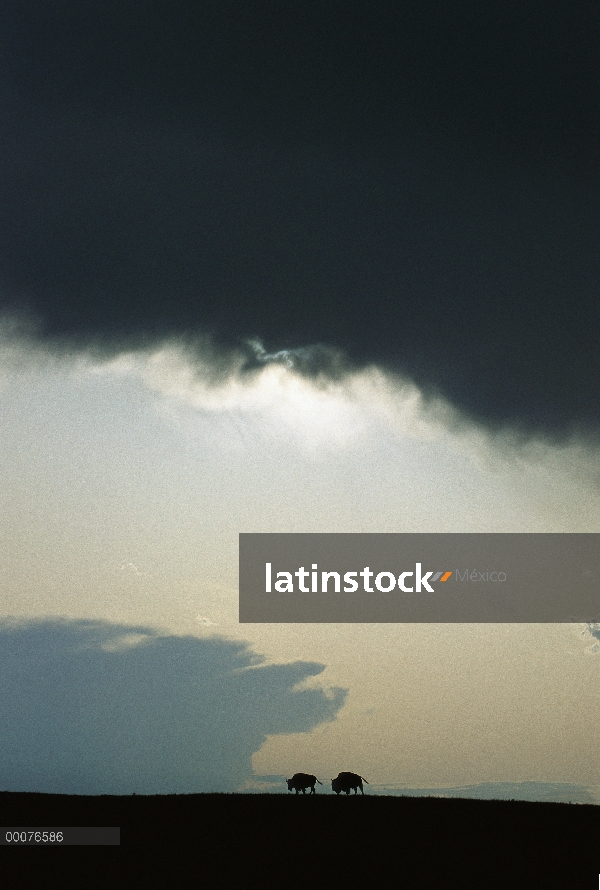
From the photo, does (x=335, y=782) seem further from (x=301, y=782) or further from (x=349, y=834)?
(x=349, y=834)

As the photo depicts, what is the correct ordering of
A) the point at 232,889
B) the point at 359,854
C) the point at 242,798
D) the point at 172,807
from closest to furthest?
the point at 232,889 → the point at 359,854 → the point at 172,807 → the point at 242,798

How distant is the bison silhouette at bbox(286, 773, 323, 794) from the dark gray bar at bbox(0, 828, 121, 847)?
61.2ft

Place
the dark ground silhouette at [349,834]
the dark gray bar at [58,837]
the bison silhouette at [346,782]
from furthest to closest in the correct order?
the bison silhouette at [346,782], the dark gray bar at [58,837], the dark ground silhouette at [349,834]

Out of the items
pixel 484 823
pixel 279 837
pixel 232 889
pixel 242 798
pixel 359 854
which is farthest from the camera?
pixel 242 798

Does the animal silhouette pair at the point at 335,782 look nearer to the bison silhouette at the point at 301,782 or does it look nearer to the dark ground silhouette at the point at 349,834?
the bison silhouette at the point at 301,782

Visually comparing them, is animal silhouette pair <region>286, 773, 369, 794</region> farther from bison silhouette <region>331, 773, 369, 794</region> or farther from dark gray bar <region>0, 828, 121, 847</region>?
dark gray bar <region>0, 828, 121, 847</region>

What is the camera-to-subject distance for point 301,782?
4459 centimetres

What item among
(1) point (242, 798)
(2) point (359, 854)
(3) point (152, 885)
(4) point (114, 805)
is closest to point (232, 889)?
(3) point (152, 885)

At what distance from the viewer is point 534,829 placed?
94.8ft

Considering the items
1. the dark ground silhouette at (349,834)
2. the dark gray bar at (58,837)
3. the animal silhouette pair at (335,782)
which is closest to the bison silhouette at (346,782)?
the animal silhouette pair at (335,782)

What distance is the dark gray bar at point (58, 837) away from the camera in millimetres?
26547

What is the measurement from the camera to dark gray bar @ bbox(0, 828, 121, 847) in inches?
1045

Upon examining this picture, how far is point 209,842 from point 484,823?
955 cm

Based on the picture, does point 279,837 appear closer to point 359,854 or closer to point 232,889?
point 359,854
